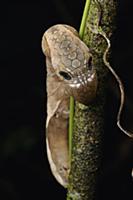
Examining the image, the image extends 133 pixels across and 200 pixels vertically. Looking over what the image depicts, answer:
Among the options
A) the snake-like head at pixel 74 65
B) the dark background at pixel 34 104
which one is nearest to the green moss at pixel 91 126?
the snake-like head at pixel 74 65

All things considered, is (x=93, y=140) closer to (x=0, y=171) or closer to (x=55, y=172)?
(x=55, y=172)

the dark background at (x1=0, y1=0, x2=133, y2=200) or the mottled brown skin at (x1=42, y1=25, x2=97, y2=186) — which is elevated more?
the mottled brown skin at (x1=42, y1=25, x2=97, y2=186)

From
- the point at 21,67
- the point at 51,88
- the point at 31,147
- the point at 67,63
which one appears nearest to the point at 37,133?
the point at 31,147

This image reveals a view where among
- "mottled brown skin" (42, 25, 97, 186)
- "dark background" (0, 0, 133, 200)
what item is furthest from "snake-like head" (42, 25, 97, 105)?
"dark background" (0, 0, 133, 200)

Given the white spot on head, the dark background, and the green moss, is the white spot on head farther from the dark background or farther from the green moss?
the dark background

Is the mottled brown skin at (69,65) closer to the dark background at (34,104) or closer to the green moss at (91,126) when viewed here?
the green moss at (91,126)

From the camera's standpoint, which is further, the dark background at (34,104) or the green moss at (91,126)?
the dark background at (34,104)

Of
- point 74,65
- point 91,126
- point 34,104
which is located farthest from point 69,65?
point 34,104
